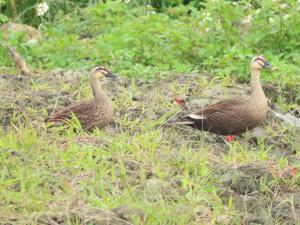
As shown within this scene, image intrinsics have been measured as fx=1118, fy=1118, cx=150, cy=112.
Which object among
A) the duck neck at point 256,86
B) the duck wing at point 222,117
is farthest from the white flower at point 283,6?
the duck wing at point 222,117

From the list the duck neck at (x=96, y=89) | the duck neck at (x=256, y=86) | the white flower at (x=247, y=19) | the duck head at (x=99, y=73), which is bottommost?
the duck neck at (x=256, y=86)

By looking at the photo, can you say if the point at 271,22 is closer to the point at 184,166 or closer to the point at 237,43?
the point at 237,43

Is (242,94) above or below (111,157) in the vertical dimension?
below

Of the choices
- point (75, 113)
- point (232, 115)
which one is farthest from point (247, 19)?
point (75, 113)

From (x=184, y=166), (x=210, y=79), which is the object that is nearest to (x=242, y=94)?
(x=210, y=79)

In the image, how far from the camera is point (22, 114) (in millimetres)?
10859

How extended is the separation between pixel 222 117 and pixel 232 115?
0.12 metres

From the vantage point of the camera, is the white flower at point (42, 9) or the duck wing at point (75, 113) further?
the white flower at point (42, 9)

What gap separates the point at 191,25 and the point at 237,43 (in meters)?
0.89

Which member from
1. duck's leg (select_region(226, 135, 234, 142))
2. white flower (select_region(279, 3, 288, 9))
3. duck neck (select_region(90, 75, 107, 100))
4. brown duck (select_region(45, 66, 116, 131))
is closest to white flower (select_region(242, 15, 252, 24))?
white flower (select_region(279, 3, 288, 9))

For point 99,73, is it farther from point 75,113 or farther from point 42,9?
point 42,9

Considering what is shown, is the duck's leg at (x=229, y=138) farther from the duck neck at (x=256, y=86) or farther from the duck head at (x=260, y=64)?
the duck head at (x=260, y=64)

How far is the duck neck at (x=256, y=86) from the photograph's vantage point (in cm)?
1152

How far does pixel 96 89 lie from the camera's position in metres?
11.4
